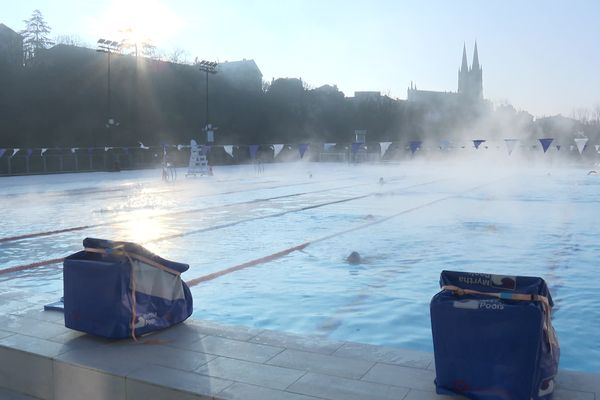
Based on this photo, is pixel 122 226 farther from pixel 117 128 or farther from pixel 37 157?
pixel 117 128

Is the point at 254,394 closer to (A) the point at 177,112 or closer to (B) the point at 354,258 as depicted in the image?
(B) the point at 354,258

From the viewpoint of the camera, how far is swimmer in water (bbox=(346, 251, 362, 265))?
8.11 meters

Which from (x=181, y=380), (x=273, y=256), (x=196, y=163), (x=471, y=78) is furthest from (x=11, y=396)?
(x=471, y=78)

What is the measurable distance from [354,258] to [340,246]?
123 cm

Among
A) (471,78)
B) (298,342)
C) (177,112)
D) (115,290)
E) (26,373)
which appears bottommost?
(26,373)

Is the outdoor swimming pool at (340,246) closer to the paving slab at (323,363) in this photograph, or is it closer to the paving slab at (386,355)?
the paving slab at (386,355)

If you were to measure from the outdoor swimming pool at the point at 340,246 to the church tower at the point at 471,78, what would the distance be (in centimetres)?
13507

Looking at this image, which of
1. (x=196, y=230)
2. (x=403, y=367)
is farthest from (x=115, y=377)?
(x=196, y=230)

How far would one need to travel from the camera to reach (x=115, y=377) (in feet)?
11.0

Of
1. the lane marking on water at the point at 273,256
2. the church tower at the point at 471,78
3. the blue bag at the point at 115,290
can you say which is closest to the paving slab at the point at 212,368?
the blue bag at the point at 115,290

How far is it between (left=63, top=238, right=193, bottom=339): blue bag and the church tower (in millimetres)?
149546

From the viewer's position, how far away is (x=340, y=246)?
941 cm

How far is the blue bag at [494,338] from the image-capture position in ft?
8.97

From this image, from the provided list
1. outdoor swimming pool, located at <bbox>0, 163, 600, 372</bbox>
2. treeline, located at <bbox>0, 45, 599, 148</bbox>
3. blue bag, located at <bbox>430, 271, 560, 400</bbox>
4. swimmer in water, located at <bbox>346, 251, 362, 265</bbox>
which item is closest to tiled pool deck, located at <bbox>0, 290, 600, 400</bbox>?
blue bag, located at <bbox>430, 271, 560, 400</bbox>
